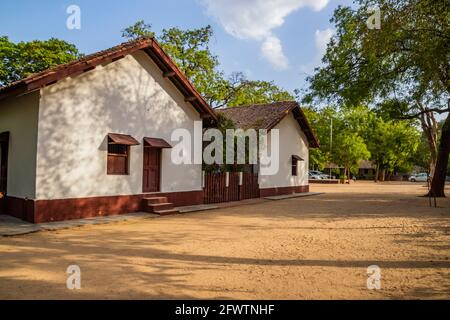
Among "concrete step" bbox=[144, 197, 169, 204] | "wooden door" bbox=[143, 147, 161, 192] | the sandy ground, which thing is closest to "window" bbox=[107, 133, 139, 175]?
"wooden door" bbox=[143, 147, 161, 192]

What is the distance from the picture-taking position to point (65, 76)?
1014 cm

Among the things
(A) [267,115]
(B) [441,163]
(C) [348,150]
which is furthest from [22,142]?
(C) [348,150]

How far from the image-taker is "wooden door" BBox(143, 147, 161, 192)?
1304 cm

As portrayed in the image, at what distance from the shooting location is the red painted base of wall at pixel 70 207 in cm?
991

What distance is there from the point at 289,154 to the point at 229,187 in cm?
631

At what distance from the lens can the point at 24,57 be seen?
2953 cm

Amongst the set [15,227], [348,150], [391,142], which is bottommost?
[15,227]

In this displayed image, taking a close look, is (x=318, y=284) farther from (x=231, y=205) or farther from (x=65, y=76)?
(x=231, y=205)

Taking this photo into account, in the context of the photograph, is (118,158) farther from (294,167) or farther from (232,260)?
(294,167)

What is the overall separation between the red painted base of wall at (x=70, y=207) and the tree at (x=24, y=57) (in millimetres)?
22481

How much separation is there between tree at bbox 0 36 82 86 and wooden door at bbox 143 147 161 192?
21.6 meters

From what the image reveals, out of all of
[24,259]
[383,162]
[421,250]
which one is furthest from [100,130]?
[383,162]

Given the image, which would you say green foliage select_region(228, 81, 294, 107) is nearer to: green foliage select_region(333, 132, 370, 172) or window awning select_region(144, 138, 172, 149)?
green foliage select_region(333, 132, 370, 172)
